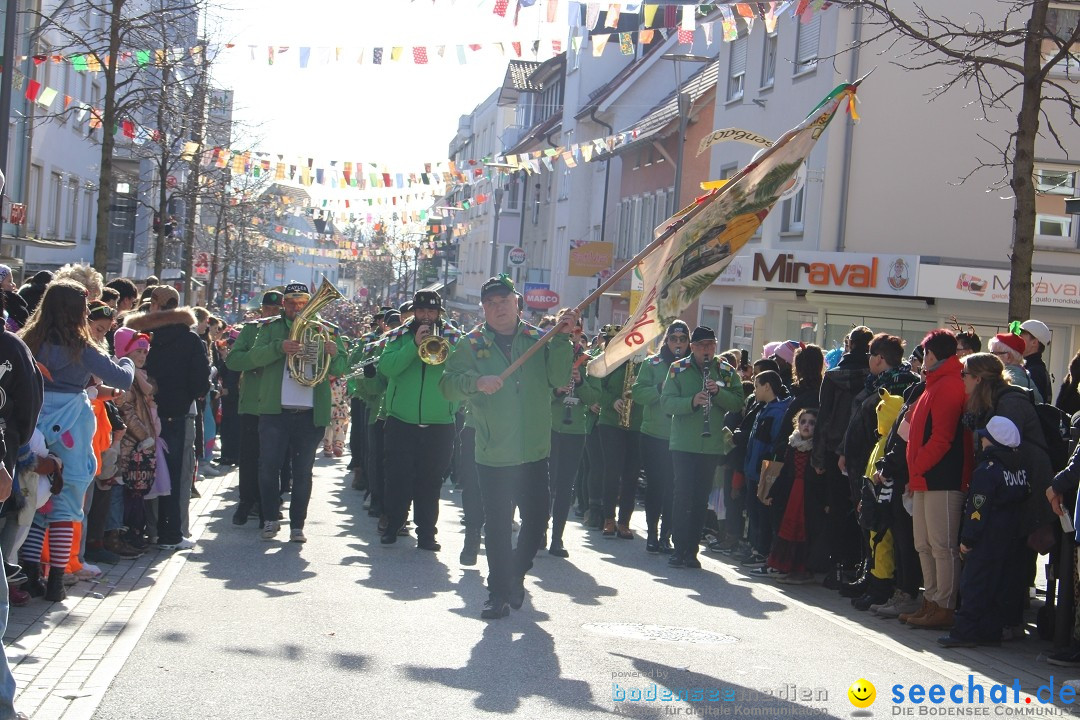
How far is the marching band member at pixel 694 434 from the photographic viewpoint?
11.1m

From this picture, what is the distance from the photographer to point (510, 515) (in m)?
8.37

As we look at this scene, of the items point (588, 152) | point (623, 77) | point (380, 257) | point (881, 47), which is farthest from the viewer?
point (380, 257)

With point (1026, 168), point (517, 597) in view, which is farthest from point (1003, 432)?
point (1026, 168)

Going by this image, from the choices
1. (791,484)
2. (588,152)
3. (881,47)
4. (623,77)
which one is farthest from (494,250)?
(791,484)

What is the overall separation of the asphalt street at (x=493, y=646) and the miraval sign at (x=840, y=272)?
13.1 meters

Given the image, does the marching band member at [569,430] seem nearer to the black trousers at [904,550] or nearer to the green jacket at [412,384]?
the green jacket at [412,384]

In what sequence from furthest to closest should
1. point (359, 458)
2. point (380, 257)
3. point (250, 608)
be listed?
point (380, 257)
point (359, 458)
point (250, 608)

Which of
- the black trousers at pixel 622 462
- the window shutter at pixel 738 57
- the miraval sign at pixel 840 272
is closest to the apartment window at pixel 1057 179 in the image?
the miraval sign at pixel 840 272

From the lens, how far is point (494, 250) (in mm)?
50188

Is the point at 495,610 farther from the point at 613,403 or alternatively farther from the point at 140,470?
the point at 613,403

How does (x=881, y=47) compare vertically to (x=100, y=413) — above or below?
above

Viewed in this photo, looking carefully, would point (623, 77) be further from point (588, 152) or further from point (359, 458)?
point (359, 458)

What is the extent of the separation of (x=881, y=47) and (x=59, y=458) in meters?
19.3

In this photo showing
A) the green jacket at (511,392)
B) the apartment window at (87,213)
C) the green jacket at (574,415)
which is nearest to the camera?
the green jacket at (511,392)
